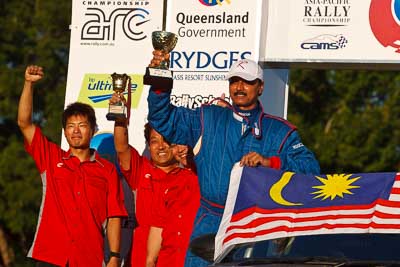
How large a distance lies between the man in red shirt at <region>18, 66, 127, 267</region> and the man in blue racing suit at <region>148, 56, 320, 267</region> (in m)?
0.81

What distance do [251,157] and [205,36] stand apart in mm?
3016

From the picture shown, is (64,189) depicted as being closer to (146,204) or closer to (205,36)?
(146,204)

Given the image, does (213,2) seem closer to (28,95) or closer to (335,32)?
(335,32)

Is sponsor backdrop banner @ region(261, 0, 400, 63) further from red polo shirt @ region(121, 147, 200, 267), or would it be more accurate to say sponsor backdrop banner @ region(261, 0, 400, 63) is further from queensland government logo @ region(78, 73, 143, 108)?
red polo shirt @ region(121, 147, 200, 267)

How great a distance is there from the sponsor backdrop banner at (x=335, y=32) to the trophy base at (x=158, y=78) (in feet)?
7.66

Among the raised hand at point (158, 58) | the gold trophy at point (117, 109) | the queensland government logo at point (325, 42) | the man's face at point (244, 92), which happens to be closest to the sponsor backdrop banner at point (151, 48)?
the queensland government logo at point (325, 42)

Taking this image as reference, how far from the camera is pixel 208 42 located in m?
12.0

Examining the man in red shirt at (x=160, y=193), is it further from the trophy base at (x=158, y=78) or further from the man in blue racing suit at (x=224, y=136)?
the trophy base at (x=158, y=78)

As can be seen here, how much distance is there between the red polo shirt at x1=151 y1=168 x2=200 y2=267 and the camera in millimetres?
10258

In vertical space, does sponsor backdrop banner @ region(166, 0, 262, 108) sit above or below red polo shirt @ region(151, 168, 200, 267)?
above

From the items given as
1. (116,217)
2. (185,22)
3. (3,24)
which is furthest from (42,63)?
(116,217)

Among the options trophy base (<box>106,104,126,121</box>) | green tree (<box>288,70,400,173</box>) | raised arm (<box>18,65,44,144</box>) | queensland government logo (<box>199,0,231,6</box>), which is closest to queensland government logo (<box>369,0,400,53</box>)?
queensland government logo (<box>199,0,231,6</box>)

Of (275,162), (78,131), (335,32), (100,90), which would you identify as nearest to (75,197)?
(78,131)

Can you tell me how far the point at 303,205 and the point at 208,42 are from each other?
356 centimetres
